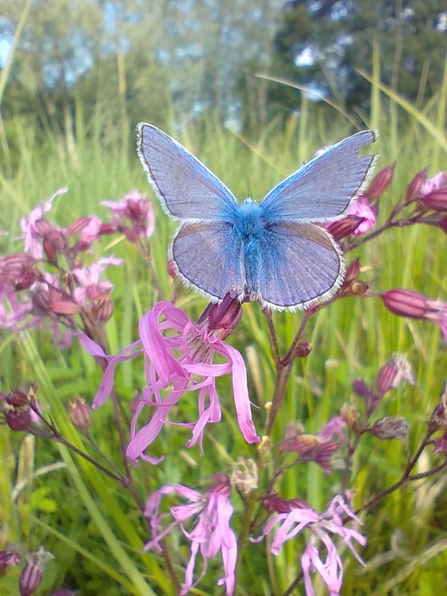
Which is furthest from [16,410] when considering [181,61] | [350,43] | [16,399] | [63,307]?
[350,43]

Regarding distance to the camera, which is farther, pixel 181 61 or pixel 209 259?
pixel 181 61

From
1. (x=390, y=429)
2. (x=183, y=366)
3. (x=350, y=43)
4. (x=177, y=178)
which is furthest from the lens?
(x=350, y=43)

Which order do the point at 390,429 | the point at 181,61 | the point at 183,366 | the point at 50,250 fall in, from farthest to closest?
the point at 181,61 → the point at 50,250 → the point at 390,429 → the point at 183,366

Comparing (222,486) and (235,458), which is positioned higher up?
(222,486)

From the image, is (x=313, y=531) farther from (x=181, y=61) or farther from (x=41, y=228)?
(x=181, y=61)

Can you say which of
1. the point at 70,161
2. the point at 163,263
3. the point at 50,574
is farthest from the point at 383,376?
the point at 70,161

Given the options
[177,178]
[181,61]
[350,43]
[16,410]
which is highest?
[350,43]
